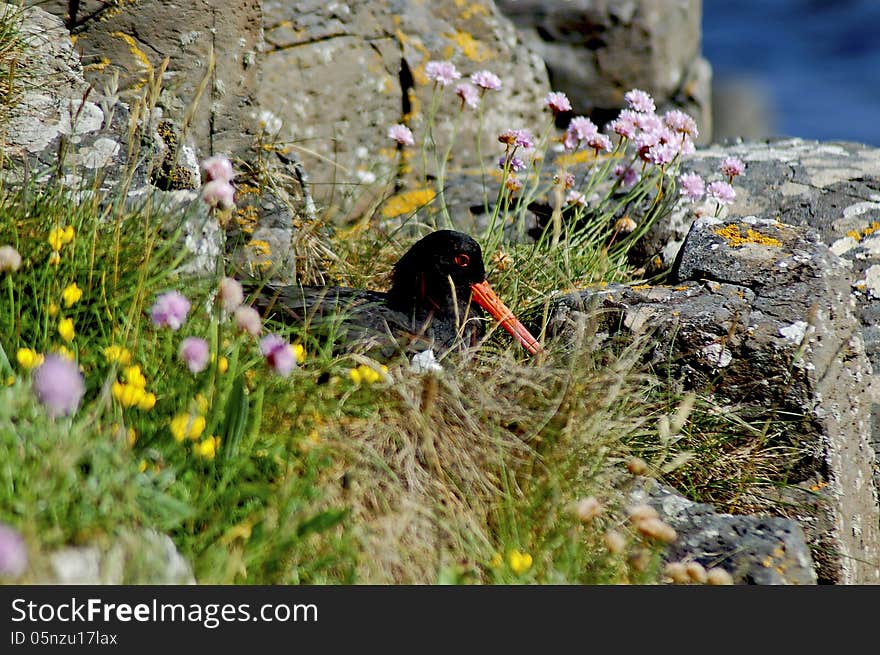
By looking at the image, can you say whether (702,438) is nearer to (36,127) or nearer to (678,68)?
(36,127)

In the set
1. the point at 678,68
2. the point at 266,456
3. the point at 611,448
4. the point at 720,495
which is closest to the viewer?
the point at 266,456

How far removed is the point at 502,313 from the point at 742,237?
1149mm

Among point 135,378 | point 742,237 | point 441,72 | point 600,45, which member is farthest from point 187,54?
point 600,45

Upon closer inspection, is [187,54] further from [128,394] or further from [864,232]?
[864,232]

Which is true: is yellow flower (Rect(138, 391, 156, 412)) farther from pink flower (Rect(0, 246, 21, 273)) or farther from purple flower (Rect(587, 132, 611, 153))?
purple flower (Rect(587, 132, 611, 153))

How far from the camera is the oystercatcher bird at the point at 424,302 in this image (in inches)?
147

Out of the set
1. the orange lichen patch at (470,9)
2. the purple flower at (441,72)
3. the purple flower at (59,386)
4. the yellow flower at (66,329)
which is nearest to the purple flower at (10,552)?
the purple flower at (59,386)

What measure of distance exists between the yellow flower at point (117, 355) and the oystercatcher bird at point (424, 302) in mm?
1075

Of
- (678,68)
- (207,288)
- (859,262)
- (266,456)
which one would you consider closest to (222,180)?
(207,288)

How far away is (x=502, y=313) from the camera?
167 inches

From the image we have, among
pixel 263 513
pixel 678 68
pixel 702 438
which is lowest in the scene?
pixel 263 513

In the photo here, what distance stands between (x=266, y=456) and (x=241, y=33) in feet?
10.0

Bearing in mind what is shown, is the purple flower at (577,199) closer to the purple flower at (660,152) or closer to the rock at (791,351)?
the purple flower at (660,152)

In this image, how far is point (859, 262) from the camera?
16.3ft
